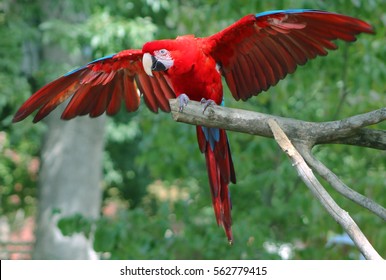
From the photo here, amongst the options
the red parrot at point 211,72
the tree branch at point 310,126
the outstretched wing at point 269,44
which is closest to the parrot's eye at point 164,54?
the red parrot at point 211,72

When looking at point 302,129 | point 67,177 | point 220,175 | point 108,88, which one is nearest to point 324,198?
point 302,129

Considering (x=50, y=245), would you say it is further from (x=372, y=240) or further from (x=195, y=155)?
(x=372, y=240)

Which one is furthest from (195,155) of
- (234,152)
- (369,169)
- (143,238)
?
(369,169)

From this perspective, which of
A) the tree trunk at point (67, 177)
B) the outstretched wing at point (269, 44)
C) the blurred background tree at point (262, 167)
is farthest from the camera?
the tree trunk at point (67, 177)

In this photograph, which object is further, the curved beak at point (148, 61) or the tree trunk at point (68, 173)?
the tree trunk at point (68, 173)

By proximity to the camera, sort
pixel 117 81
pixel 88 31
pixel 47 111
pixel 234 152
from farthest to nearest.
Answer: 1. pixel 88 31
2. pixel 234 152
3. pixel 117 81
4. pixel 47 111

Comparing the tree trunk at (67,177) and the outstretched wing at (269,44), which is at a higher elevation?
the outstretched wing at (269,44)

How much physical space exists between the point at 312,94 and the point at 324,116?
1.70 ft

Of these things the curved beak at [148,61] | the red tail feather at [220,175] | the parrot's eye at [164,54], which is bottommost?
the red tail feather at [220,175]

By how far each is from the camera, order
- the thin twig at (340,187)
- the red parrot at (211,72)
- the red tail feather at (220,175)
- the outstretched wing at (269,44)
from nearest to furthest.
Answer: the thin twig at (340,187) → the outstretched wing at (269,44) → the red parrot at (211,72) → the red tail feather at (220,175)

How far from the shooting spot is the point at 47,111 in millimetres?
2785

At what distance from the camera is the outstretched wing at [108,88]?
2.88 metres

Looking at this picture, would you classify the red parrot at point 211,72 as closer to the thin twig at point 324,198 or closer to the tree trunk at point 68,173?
the thin twig at point 324,198

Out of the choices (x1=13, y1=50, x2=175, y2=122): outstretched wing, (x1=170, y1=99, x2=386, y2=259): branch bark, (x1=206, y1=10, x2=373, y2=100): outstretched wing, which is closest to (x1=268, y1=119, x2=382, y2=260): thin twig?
(x1=170, y1=99, x2=386, y2=259): branch bark
